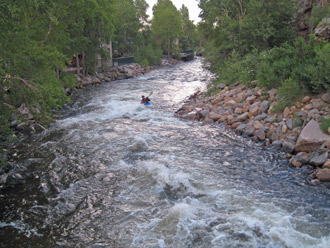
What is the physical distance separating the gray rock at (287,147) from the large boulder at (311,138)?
0.17 m

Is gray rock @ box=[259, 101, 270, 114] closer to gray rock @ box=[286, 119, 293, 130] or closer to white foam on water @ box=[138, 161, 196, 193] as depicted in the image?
gray rock @ box=[286, 119, 293, 130]

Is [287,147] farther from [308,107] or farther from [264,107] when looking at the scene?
[264,107]

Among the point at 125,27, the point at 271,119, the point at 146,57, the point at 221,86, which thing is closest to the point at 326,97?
the point at 271,119

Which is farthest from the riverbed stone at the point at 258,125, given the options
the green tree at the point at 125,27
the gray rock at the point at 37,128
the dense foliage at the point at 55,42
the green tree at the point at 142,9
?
the green tree at the point at 142,9

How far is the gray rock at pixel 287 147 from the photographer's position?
9420 millimetres

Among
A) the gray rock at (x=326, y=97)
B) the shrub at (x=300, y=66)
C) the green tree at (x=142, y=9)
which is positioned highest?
the green tree at (x=142, y=9)

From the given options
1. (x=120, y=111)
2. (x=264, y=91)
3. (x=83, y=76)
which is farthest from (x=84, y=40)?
(x=264, y=91)

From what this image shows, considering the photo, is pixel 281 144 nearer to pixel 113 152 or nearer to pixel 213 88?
pixel 113 152

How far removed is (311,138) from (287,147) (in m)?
0.88

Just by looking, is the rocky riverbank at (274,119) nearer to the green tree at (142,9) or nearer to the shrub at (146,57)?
the shrub at (146,57)

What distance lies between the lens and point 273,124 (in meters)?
11.1

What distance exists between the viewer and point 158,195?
23.5ft

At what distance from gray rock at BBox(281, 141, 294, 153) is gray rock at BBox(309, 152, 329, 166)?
96 centimetres

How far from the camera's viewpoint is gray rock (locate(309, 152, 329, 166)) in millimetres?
8137
